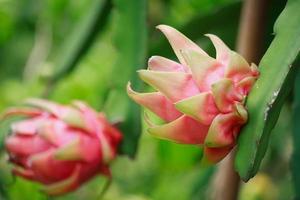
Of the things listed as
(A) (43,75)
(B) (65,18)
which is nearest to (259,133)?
(A) (43,75)

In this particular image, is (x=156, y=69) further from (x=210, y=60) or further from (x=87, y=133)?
(x=87, y=133)

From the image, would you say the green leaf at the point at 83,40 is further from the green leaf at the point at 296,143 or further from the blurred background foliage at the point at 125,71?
the green leaf at the point at 296,143

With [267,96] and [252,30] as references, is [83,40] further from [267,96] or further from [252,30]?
[267,96]

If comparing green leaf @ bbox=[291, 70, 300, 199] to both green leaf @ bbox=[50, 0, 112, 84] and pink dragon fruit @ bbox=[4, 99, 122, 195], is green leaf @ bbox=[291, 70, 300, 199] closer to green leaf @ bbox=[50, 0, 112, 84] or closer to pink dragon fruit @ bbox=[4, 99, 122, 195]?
pink dragon fruit @ bbox=[4, 99, 122, 195]

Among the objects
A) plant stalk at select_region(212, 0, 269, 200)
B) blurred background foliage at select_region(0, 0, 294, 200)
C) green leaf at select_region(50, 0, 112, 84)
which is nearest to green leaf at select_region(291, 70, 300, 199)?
plant stalk at select_region(212, 0, 269, 200)

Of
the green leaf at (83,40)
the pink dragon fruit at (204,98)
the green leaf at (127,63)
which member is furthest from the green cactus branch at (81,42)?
the pink dragon fruit at (204,98)
